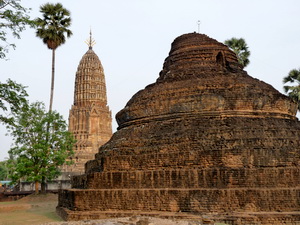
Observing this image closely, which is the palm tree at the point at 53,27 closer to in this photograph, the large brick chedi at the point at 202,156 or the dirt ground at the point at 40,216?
the dirt ground at the point at 40,216

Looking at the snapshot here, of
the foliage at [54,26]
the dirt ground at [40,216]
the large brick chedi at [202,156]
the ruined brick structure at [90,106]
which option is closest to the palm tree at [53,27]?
the foliage at [54,26]

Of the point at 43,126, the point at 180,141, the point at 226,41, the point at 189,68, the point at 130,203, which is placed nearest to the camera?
the point at 130,203

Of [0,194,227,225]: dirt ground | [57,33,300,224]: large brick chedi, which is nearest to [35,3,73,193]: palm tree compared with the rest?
[0,194,227,225]: dirt ground

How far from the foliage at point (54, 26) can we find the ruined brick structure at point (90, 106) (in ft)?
93.1

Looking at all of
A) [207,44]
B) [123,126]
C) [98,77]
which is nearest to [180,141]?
[123,126]

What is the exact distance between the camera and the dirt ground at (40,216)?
379 inches

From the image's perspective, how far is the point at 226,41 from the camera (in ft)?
108

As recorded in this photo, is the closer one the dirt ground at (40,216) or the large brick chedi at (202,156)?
the dirt ground at (40,216)

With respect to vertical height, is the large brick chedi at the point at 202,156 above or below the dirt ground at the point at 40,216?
above

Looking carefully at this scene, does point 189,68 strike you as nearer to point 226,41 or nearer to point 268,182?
point 268,182

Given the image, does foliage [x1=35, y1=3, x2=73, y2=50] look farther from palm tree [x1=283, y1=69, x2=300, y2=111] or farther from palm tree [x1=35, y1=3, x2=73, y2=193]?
palm tree [x1=283, y1=69, x2=300, y2=111]

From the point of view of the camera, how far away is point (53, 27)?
96.3 ft

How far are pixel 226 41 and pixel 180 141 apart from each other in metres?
22.2

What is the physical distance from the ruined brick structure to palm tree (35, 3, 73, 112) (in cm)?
2781
